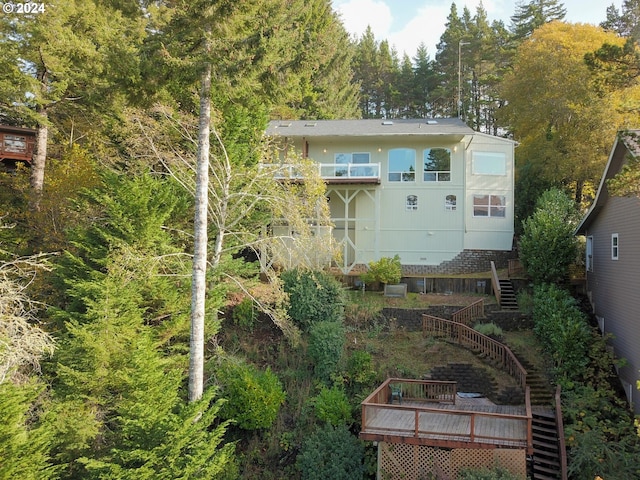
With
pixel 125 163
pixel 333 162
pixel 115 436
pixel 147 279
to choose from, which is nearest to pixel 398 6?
pixel 333 162

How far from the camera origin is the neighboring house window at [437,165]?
21.8m

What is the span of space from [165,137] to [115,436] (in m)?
8.96

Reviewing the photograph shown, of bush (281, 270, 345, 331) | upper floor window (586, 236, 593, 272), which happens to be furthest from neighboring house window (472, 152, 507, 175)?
bush (281, 270, 345, 331)

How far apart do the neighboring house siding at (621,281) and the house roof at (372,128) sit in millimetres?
7980

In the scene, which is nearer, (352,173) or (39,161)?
(39,161)

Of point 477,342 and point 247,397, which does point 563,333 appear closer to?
point 477,342

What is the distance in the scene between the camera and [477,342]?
1488cm

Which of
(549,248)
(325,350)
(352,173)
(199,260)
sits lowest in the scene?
(325,350)

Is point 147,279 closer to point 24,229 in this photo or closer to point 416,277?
point 24,229

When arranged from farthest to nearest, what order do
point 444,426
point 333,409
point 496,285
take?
point 496,285
point 333,409
point 444,426

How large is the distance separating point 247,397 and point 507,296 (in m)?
12.3

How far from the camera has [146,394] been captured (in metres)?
8.44

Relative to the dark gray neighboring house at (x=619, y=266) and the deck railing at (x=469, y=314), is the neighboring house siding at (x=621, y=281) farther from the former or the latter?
the deck railing at (x=469, y=314)

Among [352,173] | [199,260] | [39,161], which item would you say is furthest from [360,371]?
[39,161]
